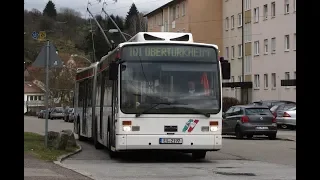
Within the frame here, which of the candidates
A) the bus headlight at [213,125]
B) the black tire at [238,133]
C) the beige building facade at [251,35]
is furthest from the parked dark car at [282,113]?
the bus headlight at [213,125]

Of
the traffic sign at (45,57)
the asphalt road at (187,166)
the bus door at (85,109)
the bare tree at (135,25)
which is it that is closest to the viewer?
the asphalt road at (187,166)

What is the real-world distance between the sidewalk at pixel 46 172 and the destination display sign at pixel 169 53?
327 centimetres

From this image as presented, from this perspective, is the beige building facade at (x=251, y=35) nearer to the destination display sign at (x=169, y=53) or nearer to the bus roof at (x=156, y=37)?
the bus roof at (x=156, y=37)

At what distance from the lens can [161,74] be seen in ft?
48.3

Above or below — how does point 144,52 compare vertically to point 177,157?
above

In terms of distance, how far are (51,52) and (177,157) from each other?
15.3 ft

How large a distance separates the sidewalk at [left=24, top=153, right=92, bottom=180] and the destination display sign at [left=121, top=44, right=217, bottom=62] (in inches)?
129

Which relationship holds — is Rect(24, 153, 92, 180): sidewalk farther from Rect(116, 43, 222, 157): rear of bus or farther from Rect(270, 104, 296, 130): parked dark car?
Rect(270, 104, 296, 130): parked dark car

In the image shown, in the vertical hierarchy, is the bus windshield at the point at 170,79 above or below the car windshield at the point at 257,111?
above

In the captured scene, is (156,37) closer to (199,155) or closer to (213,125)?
(213,125)

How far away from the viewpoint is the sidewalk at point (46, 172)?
35.7 feet
